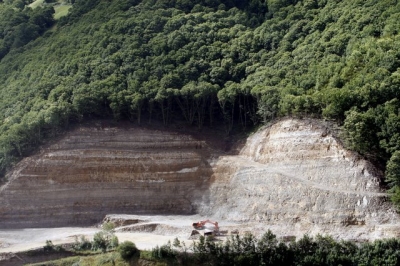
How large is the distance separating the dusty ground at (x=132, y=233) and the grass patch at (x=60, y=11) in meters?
45.8

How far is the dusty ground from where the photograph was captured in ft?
192

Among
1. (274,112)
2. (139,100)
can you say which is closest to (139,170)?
(139,100)

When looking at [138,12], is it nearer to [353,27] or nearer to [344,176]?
[353,27]

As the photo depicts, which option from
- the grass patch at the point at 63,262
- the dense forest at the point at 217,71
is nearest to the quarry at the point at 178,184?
the dense forest at the point at 217,71

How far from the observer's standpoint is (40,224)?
220ft

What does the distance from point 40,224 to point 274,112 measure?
26615mm

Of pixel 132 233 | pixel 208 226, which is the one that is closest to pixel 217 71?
pixel 208 226

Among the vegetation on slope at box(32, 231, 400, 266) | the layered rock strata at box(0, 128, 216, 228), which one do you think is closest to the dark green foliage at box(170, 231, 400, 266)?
the vegetation on slope at box(32, 231, 400, 266)

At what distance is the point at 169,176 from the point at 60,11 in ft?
165

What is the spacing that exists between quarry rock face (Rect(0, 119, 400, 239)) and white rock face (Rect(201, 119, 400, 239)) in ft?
0.34

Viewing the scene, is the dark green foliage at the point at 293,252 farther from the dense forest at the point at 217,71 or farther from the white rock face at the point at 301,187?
the dense forest at the point at 217,71

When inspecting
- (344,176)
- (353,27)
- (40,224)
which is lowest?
(40,224)

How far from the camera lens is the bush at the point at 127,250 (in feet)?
177

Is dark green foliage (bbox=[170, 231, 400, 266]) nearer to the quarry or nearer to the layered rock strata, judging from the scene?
the quarry
